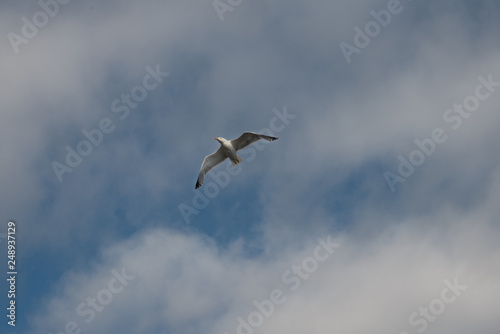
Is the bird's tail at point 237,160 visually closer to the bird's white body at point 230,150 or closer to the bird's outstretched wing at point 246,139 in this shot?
the bird's white body at point 230,150

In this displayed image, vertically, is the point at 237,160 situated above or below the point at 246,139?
below

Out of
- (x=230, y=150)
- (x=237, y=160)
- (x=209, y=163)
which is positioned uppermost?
(x=209, y=163)

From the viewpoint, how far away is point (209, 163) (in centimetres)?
6322

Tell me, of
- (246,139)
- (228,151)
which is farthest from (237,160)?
(246,139)

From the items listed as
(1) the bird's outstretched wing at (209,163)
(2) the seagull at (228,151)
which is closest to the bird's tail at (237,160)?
(2) the seagull at (228,151)

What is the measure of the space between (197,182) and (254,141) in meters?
8.56

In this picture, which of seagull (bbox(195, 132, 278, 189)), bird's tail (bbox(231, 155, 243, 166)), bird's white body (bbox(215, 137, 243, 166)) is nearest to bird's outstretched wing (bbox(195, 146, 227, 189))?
seagull (bbox(195, 132, 278, 189))

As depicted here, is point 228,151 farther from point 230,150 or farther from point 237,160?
point 237,160

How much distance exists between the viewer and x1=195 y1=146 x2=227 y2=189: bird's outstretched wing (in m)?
62.5

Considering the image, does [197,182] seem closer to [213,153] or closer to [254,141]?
[213,153]

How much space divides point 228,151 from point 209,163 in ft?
12.6

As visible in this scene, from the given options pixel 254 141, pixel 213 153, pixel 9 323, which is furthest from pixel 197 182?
pixel 9 323

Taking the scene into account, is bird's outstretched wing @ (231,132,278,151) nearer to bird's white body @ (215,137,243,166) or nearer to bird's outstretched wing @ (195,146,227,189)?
bird's white body @ (215,137,243,166)

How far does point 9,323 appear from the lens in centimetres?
5203
